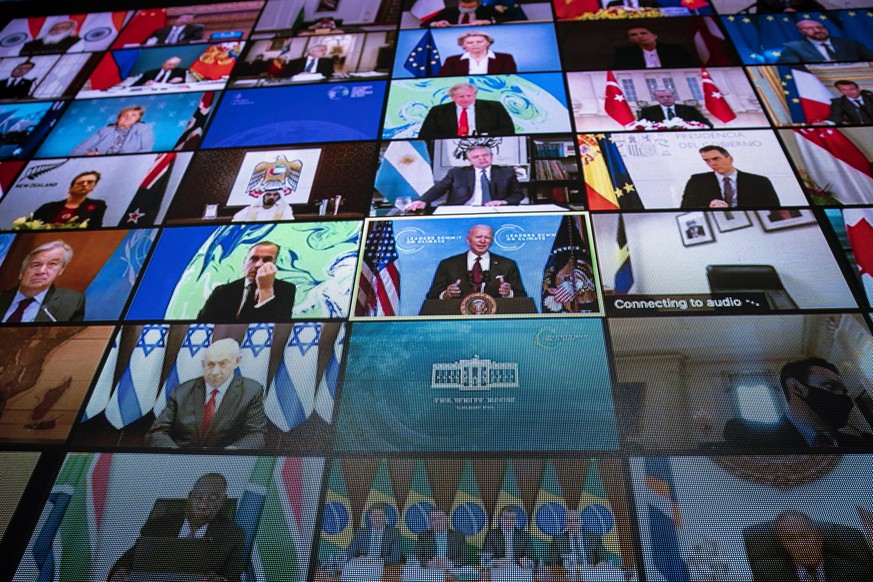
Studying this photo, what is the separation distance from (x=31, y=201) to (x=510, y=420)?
3171 mm

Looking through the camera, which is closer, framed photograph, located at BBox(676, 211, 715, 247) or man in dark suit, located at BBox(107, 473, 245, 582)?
man in dark suit, located at BBox(107, 473, 245, 582)

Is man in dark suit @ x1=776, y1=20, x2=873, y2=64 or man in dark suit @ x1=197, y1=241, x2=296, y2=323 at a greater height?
man in dark suit @ x1=776, y1=20, x2=873, y2=64

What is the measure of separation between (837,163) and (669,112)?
954 mm

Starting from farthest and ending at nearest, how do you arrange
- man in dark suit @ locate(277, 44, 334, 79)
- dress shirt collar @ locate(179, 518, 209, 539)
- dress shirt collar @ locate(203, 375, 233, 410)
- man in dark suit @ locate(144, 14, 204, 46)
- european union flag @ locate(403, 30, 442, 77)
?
man in dark suit @ locate(144, 14, 204, 46) → man in dark suit @ locate(277, 44, 334, 79) → european union flag @ locate(403, 30, 442, 77) → dress shirt collar @ locate(203, 375, 233, 410) → dress shirt collar @ locate(179, 518, 209, 539)

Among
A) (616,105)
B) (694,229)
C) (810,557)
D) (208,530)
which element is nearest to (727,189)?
(694,229)

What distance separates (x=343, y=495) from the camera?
8.02ft

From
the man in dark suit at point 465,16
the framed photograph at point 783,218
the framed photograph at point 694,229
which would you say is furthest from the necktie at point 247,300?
the framed photograph at point 783,218

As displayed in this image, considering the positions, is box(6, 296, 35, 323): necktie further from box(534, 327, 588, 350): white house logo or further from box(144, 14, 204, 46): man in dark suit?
box(534, 327, 588, 350): white house logo

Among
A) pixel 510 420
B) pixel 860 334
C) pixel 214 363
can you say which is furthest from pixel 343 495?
pixel 860 334

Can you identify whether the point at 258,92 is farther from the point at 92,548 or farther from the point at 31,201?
the point at 92,548

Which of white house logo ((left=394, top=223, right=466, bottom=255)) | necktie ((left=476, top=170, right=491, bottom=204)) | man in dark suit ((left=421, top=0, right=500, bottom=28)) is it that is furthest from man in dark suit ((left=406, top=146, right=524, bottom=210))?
man in dark suit ((left=421, top=0, right=500, bottom=28))

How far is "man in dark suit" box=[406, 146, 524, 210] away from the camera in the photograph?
11.2 feet

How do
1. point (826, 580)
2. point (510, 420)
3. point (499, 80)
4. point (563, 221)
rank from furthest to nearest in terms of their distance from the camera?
1. point (499, 80)
2. point (563, 221)
3. point (510, 420)
4. point (826, 580)

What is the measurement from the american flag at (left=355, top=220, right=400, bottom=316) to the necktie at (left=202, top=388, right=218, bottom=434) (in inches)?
29.4
